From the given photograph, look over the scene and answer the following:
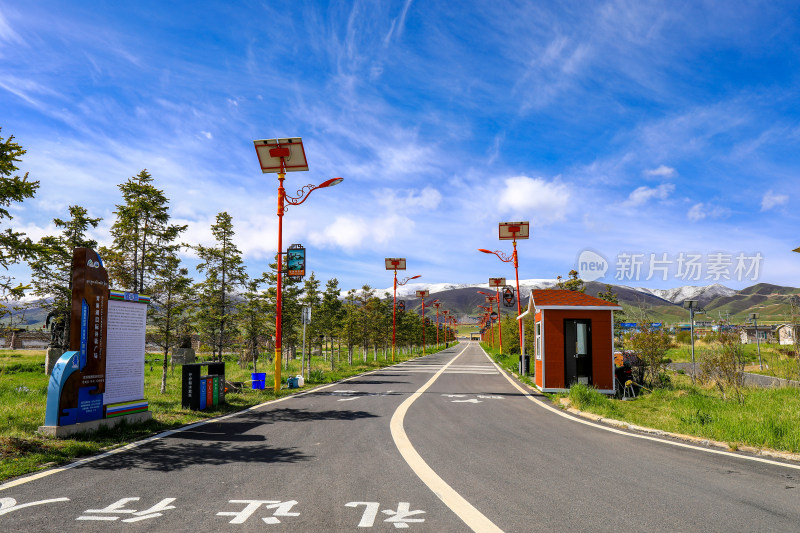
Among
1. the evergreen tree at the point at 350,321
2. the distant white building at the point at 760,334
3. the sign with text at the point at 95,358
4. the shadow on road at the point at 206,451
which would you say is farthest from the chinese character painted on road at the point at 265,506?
the distant white building at the point at 760,334

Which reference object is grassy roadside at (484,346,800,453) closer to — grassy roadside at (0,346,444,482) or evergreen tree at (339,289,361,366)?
grassy roadside at (0,346,444,482)

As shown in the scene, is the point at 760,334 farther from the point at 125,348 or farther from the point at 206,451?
the point at 125,348

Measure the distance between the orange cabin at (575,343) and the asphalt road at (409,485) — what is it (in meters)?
7.40

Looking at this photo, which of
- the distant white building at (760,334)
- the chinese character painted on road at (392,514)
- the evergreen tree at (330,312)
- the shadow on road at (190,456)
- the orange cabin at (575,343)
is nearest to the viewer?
the chinese character painted on road at (392,514)

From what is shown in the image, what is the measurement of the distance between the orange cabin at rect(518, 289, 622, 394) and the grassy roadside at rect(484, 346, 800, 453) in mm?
1882

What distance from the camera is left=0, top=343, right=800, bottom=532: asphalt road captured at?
4355 millimetres

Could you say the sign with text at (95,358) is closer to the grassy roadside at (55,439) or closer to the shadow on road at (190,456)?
the grassy roadside at (55,439)

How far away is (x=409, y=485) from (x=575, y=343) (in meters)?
13.5

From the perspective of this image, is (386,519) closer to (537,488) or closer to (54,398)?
(537,488)

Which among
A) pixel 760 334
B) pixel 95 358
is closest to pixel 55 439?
pixel 95 358

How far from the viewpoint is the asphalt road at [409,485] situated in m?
4.36

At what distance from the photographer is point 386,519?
4359 millimetres

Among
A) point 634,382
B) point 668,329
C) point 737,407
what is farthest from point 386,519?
point 668,329

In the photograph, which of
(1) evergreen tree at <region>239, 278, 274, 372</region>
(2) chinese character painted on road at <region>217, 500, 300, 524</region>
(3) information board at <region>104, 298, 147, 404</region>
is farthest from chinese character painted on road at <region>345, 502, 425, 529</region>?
(1) evergreen tree at <region>239, 278, 274, 372</region>
